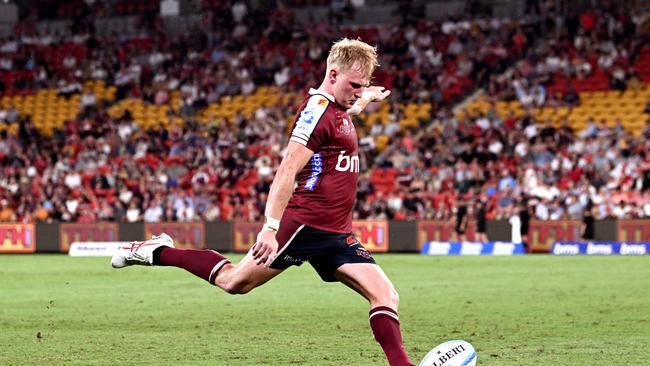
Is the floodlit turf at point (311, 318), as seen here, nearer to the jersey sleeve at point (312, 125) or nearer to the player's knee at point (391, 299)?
the player's knee at point (391, 299)

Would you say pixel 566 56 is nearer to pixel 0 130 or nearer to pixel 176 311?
pixel 0 130

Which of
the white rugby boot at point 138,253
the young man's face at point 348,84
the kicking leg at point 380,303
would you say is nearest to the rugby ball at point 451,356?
the kicking leg at point 380,303

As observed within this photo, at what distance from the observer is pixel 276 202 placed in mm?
7340

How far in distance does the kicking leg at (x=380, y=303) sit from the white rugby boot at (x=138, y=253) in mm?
1572

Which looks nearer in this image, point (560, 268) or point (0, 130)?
point (560, 268)

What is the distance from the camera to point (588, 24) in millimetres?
36844

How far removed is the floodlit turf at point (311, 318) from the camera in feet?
32.9

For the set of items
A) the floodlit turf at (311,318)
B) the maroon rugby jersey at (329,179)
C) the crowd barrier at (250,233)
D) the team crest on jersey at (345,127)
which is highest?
the team crest on jersey at (345,127)

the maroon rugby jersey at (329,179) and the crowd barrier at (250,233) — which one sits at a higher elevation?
the maroon rugby jersey at (329,179)

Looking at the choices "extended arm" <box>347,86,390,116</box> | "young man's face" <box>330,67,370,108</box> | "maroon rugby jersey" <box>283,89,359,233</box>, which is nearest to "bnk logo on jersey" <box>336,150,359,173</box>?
"maroon rugby jersey" <box>283,89,359,233</box>

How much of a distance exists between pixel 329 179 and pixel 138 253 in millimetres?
1810

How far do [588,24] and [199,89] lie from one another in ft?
43.3

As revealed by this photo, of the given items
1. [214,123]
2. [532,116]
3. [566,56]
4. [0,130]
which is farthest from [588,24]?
[0,130]

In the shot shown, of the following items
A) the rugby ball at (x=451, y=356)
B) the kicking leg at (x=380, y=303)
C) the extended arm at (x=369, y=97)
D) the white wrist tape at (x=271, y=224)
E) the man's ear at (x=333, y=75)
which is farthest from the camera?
the extended arm at (x=369, y=97)
